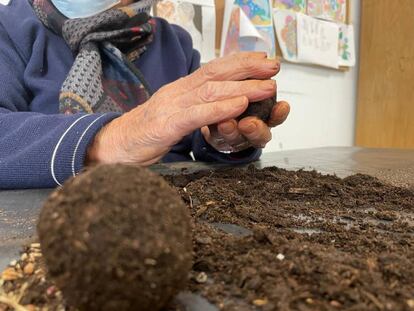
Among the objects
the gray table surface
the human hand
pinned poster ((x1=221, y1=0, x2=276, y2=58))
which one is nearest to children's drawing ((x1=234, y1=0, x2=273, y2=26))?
pinned poster ((x1=221, y1=0, x2=276, y2=58))

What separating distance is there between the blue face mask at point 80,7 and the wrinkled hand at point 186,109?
0.46m

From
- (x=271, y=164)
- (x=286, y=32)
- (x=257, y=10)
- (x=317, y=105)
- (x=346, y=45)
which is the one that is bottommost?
(x=317, y=105)

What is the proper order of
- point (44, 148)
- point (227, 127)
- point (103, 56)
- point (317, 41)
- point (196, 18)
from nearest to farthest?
point (44, 148) → point (227, 127) → point (103, 56) → point (196, 18) → point (317, 41)

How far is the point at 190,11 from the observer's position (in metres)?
1.82

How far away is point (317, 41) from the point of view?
226 centimetres

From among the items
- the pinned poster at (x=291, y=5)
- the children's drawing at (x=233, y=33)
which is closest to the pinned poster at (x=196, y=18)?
the children's drawing at (x=233, y=33)

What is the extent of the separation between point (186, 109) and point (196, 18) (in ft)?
4.02

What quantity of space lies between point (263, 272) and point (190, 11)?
1.62 m

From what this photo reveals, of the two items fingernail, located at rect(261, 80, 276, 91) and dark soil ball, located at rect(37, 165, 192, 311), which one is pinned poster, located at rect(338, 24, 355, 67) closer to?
fingernail, located at rect(261, 80, 276, 91)

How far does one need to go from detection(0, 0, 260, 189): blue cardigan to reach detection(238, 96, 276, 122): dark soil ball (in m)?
0.24

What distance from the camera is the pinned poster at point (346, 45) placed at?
7.97 feet

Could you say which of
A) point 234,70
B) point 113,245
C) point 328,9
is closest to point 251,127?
point 234,70

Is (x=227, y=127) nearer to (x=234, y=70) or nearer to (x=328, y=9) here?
(x=234, y=70)

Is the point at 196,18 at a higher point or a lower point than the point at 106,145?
higher
